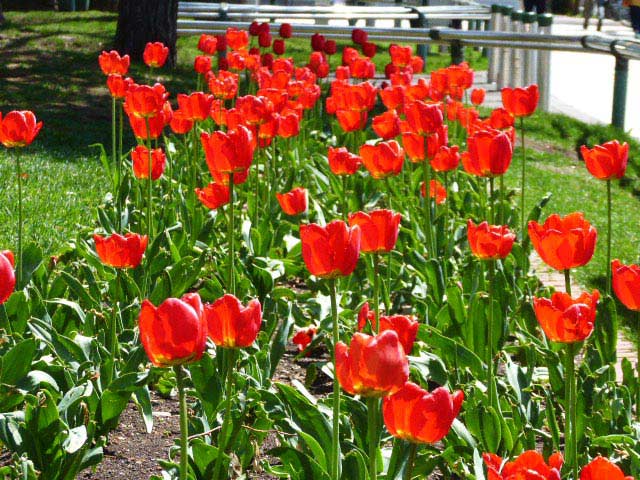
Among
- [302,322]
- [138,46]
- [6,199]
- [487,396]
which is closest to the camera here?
[487,396]

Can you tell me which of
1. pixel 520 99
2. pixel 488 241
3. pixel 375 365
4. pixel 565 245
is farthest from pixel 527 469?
pixel 520 99

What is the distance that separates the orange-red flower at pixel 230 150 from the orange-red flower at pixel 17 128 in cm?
71

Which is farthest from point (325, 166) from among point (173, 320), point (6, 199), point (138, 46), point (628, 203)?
point (138, 46)

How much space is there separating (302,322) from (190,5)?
29.4ft

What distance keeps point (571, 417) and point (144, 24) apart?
908cm

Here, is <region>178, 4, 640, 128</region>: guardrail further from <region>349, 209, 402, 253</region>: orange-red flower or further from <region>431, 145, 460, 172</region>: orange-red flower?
<region>349, 209, 402, 253</region>: orange-red flower

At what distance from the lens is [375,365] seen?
1683 mm

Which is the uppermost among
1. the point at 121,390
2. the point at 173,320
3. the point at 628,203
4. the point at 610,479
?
the point at 173,320

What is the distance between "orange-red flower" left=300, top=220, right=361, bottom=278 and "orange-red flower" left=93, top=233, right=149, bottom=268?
81 cm

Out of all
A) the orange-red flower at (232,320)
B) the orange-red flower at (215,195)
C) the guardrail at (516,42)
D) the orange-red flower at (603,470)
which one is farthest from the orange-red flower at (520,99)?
the guardrail at (516,42)

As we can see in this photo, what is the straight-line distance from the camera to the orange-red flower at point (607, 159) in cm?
307

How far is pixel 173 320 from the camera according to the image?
70.8 inches

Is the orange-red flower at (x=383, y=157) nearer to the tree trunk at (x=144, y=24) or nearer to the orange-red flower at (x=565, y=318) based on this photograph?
the orange-red flower at (x=565, y=318)

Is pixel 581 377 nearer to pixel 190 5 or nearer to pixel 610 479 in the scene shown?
pixel 610 479
